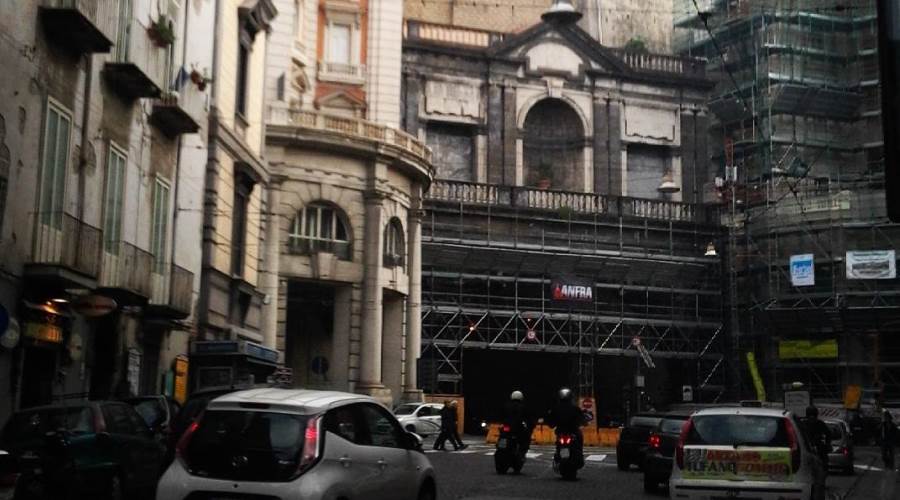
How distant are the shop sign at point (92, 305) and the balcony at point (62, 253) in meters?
0.36

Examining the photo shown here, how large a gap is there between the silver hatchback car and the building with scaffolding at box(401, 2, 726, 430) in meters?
33.6

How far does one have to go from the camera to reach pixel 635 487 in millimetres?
20922

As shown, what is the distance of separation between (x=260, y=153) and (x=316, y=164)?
18.6 feet

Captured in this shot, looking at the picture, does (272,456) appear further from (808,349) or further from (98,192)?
(808,349)

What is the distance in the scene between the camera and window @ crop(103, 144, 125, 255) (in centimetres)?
2370

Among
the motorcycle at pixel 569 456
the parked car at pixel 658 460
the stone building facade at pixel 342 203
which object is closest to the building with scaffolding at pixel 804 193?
the stone building facade at pixel 342 203

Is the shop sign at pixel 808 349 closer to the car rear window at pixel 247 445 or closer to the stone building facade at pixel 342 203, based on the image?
the stone building facade at pixel 342 203

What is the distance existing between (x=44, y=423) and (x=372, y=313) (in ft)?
88.8

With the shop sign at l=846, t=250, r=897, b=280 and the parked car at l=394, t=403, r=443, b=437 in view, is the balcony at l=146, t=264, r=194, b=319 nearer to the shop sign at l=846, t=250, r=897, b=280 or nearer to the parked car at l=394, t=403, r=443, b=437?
the parked car at l=394, t=403, r=443, b=437

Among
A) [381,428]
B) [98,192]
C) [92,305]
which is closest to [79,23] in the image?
[98,192]

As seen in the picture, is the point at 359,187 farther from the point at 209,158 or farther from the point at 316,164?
the point at 209,158

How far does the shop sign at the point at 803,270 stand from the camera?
157ft

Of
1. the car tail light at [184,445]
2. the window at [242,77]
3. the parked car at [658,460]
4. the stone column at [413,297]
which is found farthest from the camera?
the stone column at [413,297]

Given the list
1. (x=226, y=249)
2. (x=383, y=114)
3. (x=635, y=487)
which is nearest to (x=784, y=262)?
(x=383, y=114)
